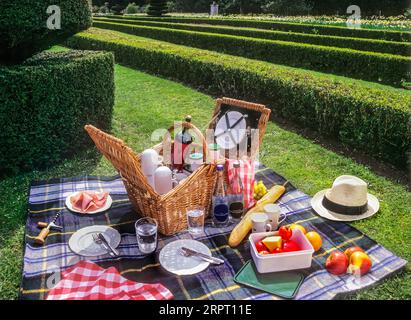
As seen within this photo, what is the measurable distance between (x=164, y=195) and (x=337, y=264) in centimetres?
159

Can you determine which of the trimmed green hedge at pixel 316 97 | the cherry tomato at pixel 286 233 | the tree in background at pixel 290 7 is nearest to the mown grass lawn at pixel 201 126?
the trimmed green hedge at pixel 316 97

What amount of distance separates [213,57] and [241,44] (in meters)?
5.84

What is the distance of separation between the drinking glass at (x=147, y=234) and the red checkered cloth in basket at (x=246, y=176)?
37.2 inches

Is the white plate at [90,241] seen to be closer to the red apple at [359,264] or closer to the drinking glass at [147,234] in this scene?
the drinking glass at [147,234]

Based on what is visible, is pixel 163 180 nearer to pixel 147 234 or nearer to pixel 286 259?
pixel 147 234

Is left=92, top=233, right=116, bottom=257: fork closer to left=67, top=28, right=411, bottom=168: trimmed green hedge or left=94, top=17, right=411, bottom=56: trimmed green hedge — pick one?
left=67, top=28, right=411, bottom=168: trimmed green hedge

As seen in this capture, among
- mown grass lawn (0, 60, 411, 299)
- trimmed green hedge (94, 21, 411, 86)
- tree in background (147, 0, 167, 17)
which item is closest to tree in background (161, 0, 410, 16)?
tree in background (147, 0, 167, 17)

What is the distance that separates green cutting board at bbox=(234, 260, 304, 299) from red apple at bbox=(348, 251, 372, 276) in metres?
0.45

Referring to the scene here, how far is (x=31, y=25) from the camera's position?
554cm

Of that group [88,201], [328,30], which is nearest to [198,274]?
[88,201]

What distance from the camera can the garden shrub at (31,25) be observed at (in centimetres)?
536

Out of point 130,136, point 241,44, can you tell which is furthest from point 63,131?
point 241,44

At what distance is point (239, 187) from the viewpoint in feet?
13.7

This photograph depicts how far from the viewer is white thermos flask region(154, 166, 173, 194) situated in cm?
395
